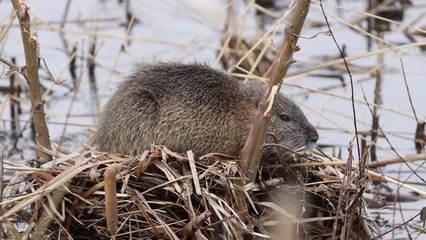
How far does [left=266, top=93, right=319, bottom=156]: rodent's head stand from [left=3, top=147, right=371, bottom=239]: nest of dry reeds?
509 mm

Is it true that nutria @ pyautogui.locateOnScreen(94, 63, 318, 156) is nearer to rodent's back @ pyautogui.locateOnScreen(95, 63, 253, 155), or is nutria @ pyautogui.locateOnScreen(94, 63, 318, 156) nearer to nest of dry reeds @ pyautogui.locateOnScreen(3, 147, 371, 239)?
rodent's back @ pyautogui.locateOnScreen(95, 63, 253, 155)

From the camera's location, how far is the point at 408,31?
8.23m

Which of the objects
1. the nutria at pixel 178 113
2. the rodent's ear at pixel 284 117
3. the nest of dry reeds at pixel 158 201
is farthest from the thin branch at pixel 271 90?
the rodent's ear at pixel 284 117

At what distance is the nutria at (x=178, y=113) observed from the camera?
454 centimetres

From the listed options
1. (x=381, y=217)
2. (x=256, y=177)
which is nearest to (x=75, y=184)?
(x=256, y=177)

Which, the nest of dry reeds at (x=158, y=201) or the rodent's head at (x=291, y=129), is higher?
the rodent's head at (x=291, y=129)

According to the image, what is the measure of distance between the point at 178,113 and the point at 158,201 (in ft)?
1.72

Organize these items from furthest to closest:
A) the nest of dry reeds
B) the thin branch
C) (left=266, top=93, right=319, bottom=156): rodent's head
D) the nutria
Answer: (left=266, top=93, right=319, bottom=156): rodent's head < the nutria < the nest of dry reeds < the thin branch

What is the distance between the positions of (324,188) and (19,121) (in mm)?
2678

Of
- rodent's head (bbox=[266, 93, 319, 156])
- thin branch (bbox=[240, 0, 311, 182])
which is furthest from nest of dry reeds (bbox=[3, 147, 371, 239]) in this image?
rodent's head (bbox=[266, 93, 319, 156])

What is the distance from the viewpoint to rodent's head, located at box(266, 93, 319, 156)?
4.86 m

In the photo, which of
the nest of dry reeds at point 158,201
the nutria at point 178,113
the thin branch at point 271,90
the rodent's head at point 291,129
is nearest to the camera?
the thin branch at point 271,90

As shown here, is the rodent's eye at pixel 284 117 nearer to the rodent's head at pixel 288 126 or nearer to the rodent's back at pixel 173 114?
the rodent's head at pixel 288 126

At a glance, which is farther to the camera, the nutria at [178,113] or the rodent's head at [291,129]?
the rodent's head at [291,129]
